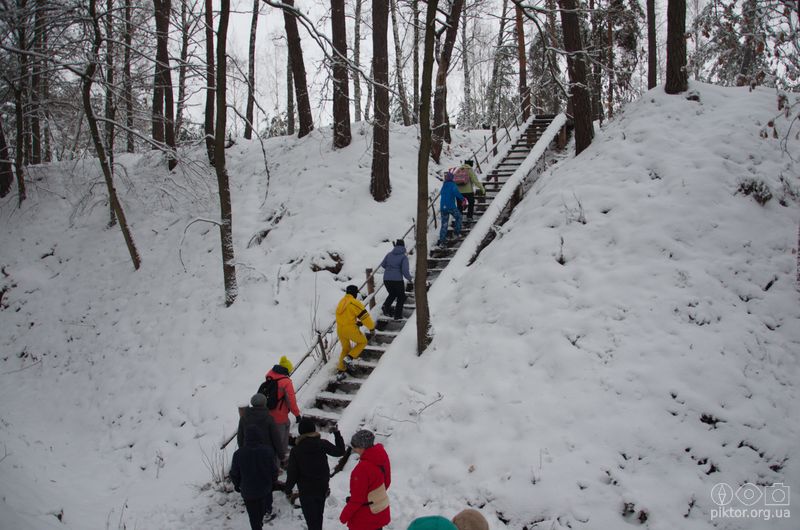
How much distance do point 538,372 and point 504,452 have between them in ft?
4.17

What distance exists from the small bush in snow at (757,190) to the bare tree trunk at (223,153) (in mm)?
10198

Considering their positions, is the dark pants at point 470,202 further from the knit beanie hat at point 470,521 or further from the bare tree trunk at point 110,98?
the bare tree trunk at point 110,98

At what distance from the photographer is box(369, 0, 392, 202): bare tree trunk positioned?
→ 1214 cm

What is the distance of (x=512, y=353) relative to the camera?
6.74 metres

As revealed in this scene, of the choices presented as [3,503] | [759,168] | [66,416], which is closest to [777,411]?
[759,168]

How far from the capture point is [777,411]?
17.1 feet

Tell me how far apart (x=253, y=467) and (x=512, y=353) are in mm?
3810

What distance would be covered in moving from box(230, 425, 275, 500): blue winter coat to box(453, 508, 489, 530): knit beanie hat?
10.4 feet

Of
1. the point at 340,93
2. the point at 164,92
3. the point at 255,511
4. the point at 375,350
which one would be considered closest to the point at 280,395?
the point at 255,511

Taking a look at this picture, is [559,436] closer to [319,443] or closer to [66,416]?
[319,443]

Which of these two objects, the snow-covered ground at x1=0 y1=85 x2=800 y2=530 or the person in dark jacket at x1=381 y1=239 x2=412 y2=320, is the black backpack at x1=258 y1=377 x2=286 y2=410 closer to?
the snow-covered ground at x1=0 y1=85 x2=800 y2=530

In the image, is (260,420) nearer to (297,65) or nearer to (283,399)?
(283,399)

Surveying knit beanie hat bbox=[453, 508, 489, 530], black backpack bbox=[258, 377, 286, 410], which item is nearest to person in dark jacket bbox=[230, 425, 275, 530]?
black backpack bbox=[258, 377, 286, 410]

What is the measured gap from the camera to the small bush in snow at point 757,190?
7.50 meters
